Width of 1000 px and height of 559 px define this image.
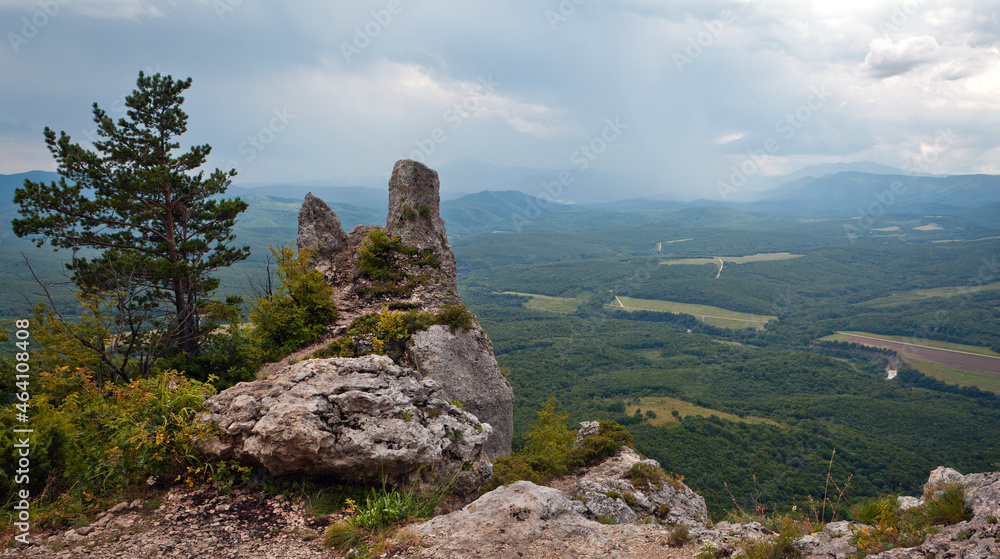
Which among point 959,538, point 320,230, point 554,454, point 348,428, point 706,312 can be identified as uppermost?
point 320,230

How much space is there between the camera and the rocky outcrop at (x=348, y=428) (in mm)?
7496

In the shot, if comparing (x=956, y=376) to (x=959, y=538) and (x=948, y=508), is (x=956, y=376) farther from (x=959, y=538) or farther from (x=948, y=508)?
(x=959, y=538)

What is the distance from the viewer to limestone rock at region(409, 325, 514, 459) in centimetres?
1523

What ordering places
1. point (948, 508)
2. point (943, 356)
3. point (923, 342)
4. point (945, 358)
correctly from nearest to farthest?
point (948, 508) < point (945, 358) < point (943, 356) < point (923, 342)

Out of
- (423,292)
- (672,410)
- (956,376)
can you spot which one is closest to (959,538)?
(423,292)

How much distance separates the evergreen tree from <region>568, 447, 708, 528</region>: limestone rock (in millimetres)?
14736

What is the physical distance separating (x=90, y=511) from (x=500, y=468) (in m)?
10.2

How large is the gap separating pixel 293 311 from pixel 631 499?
12.5 m

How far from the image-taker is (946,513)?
584cm

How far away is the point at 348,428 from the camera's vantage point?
25.9 feet

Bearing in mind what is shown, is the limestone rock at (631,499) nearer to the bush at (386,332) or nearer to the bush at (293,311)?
the bush at (386,332)

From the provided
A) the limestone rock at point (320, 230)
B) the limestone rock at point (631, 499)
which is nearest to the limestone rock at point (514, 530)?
the limestone rock at point (631, 499)

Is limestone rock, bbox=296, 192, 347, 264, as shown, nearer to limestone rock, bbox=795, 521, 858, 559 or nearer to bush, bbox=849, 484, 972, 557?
limestone rock, bbox=795, 521, 858, 559

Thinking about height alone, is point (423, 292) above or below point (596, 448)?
above
